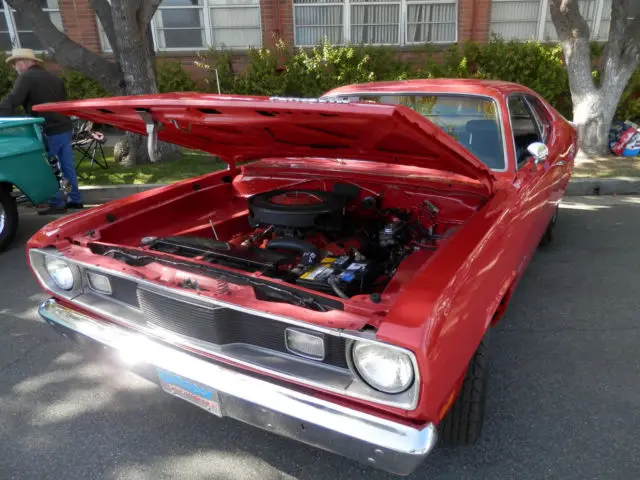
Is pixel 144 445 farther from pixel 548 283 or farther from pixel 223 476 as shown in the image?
pixel 548 283

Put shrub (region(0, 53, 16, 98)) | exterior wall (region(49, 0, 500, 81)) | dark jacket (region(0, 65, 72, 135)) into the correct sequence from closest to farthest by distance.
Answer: dark jacket (region(0, 65, 72, 135))
shrub (region(0, 53, 16, 98))
exterior wall (region(49, 0, 500, 81))

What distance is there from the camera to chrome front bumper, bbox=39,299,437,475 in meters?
1.56

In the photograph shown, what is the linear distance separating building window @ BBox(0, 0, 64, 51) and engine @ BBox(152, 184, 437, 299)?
451 inches

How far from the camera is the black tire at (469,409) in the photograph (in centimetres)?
202

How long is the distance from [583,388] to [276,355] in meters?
1.82

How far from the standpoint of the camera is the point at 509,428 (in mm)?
2330

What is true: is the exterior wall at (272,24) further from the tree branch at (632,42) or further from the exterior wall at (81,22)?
the tree branch at (632,42)

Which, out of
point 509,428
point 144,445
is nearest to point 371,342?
point 509,428

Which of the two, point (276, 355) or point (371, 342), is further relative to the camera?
point (276, 355)

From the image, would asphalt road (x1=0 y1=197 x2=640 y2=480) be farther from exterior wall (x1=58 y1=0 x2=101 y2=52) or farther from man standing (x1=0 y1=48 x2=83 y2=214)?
exterior wall (x1=58 y1=0 x2=101 y2=52)

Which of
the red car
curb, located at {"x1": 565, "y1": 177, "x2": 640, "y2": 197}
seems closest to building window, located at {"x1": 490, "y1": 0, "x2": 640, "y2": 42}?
curb, located at {"x1": 565, "y1": 177, "x2": 640, "y2": 197}

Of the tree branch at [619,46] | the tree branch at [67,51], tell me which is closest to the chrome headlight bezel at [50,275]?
the tree branch at [67,51]

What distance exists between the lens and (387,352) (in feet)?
5.28

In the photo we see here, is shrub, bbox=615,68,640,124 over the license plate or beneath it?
over
